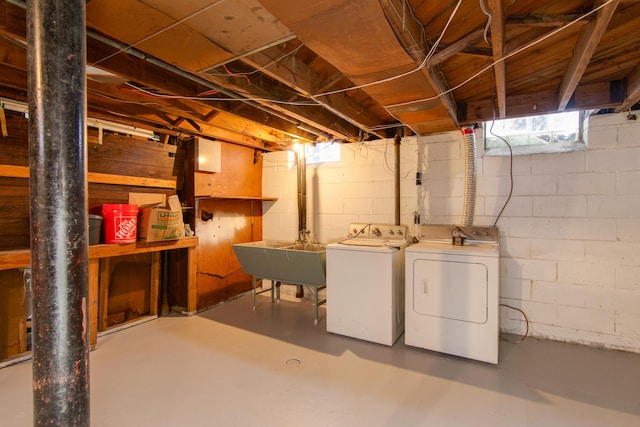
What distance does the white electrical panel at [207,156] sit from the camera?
360cm

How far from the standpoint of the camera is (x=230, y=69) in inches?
82.5

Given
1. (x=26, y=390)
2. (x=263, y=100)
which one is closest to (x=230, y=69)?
(x=263, y=100)

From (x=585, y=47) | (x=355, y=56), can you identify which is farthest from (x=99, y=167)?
(x=585, y=47)

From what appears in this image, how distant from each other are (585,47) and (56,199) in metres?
2.41

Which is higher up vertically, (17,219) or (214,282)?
(17,219)

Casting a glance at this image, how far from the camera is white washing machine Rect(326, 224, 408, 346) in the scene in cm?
280

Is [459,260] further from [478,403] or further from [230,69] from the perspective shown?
[230,69]

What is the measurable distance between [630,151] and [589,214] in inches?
23.3

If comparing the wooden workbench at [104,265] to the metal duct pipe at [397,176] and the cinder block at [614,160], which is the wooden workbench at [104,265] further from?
the cinder block at [614,160]

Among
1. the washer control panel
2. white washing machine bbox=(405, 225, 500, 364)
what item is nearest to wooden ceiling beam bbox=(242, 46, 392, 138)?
the washer control panel

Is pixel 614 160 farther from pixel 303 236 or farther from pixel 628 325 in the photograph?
pixel 303 236

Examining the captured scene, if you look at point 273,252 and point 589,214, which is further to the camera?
point 273,252

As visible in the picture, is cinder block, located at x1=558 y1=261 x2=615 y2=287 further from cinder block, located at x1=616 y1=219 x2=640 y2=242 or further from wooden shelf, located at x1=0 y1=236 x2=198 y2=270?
wooden shelf, located at x1=0 y1=236 x2=198 y2=270

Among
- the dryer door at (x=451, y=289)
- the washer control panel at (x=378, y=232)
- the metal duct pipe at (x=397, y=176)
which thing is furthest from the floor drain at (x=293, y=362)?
the metal duct pipe at (x=397, y=176)
